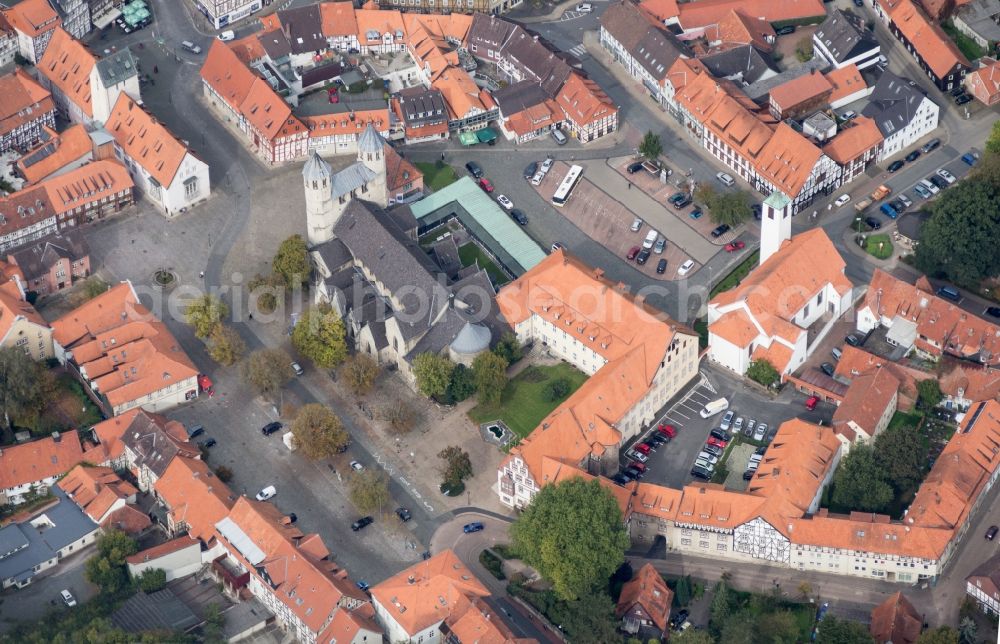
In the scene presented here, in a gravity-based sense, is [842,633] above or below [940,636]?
below

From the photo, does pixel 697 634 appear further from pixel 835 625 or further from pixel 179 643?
pixel 179 643

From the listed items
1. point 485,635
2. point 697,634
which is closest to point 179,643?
point 485,635

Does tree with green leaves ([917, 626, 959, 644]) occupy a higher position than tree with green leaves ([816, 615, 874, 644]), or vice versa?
tree with green leaves ([917, 626, 959, 644])

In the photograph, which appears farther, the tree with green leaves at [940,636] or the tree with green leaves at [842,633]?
the tree with green leaves at [842,633]

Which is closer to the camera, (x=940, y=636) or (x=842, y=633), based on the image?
(x=940, y=636)
